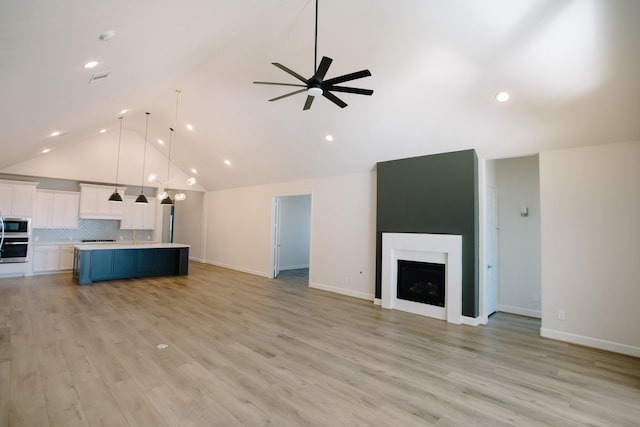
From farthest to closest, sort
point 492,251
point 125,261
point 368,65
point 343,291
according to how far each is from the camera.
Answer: point 125,261 → point 343,291 → point 492,251 → point 368,65

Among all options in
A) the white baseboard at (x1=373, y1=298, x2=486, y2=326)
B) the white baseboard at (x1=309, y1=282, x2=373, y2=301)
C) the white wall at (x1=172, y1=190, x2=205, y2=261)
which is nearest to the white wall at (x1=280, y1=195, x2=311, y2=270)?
the white baseboard at (x1=309, y1=282, x2=373, y2=301)

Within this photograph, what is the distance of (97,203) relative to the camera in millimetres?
9070

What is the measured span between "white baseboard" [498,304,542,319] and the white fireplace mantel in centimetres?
151

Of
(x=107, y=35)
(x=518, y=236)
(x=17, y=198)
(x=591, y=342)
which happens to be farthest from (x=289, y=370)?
(x=17, y=198)

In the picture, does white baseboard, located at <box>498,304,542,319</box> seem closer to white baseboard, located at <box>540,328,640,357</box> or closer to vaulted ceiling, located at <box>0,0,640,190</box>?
white baseboard, located at <box>540,328,640,357</box>

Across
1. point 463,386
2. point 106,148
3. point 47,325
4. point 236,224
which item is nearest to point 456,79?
point 463,386

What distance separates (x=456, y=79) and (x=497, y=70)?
0.46 m

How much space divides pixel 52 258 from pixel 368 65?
9483 millimetres

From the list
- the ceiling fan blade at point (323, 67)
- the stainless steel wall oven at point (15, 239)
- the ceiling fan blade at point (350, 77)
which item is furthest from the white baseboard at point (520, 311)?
the stainless steel wall oven at point (15, 239)

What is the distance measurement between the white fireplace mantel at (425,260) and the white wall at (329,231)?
562 mm

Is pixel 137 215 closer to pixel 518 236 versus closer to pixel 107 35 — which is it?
pixel 107 35

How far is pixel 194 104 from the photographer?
21.9 feet

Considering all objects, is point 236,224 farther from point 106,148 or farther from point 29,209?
point 29,209

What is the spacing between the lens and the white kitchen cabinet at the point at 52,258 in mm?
Result: 8305
